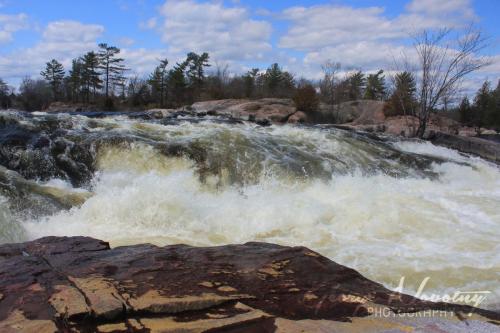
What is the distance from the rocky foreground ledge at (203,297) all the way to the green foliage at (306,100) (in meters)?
29.3

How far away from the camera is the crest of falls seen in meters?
5.52

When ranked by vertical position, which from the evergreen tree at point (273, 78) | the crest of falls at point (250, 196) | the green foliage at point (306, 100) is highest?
the evergreen tree at point (273, 78)

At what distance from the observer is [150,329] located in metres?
2.07

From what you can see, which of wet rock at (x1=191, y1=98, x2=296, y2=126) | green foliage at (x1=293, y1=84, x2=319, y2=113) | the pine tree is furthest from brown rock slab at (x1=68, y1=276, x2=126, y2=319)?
the pine tree

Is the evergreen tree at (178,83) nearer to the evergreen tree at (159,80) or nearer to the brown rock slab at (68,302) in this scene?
the evergreen tree at (159,80)

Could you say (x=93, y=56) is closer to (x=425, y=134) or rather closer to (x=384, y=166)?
(x=425, y=134)

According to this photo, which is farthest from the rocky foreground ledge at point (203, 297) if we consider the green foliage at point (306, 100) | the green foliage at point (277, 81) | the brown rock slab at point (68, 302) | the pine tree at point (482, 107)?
the pine tree at point (482, 107)

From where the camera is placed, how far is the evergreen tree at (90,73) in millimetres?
56719

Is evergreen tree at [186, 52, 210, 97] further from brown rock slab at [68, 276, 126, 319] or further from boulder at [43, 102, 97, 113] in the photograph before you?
brown rock slab at [68, 276, 126, 319]

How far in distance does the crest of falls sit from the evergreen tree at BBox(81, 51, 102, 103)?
49.3 metres

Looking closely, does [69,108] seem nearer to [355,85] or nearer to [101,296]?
[355,85]

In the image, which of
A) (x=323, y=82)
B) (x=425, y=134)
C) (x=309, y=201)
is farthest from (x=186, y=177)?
(x=323, y=82)

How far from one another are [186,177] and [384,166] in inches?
233

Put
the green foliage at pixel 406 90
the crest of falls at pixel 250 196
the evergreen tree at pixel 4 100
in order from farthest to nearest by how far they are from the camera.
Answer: the evergreen tree at pixel 4 100 < the green foliage at pixel 406 90 < the crest of falls at pixel 250 196
